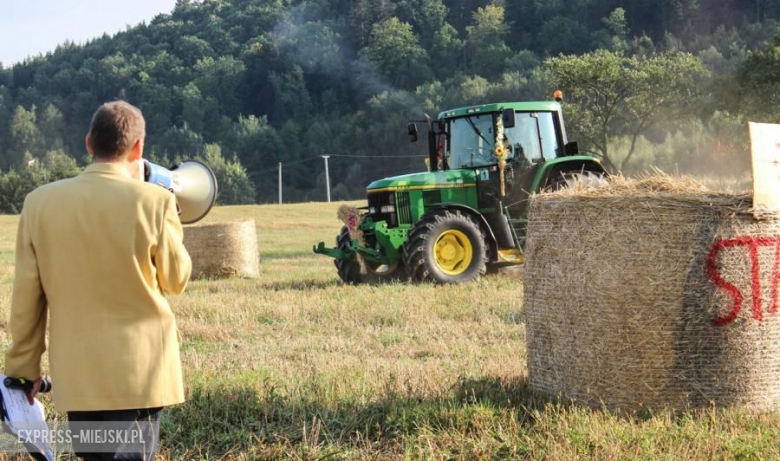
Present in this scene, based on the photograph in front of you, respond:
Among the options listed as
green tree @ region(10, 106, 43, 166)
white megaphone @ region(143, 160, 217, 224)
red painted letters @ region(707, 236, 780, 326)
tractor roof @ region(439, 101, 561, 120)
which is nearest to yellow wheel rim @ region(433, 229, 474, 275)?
tractor roof @ region(439, 101, 561, 120)

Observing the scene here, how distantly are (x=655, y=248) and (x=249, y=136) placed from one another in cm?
8313

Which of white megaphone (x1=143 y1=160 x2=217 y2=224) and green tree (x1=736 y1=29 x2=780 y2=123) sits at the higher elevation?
green tree (x1=736 y1=29 x2=780 y2=123)

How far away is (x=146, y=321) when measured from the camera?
11.0ft

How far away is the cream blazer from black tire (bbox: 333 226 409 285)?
9.24m

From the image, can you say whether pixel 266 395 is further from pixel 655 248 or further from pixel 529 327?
pixel 655 248

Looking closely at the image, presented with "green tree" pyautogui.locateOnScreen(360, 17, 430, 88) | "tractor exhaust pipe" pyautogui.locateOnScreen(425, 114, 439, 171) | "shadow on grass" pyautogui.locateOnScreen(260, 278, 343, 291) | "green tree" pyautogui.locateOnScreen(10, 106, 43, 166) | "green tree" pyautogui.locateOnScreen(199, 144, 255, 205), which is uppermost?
"green tree" pyautogui.locateOnScreen(360, 17, 430, 88)

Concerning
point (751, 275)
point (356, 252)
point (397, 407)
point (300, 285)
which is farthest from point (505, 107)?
point (397, 407)

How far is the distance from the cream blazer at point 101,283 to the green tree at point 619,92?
41525mm

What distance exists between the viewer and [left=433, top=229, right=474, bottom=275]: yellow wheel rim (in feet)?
40.2

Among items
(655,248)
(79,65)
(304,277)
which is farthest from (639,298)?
(79,65)

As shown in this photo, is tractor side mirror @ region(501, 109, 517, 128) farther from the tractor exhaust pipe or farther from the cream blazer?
the cream blazer

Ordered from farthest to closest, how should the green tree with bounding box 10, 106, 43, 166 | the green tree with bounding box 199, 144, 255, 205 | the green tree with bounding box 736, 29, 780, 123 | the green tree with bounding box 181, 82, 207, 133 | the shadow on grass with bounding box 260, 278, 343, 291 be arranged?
the green tree with bounding box 181, 82, 207, 133, the green tree with bounding box 10, 106, 43, 166, the green tree with bounding box 199, 144, 255, 205, the green tree with bounding box 736, 29, 780, 123, the shadow on grass with bounding box 260, 278, 343, 291

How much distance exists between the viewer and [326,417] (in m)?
4.86

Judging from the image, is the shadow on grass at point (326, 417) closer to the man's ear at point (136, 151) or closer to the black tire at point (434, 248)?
the man's ear at point (136, 151)
